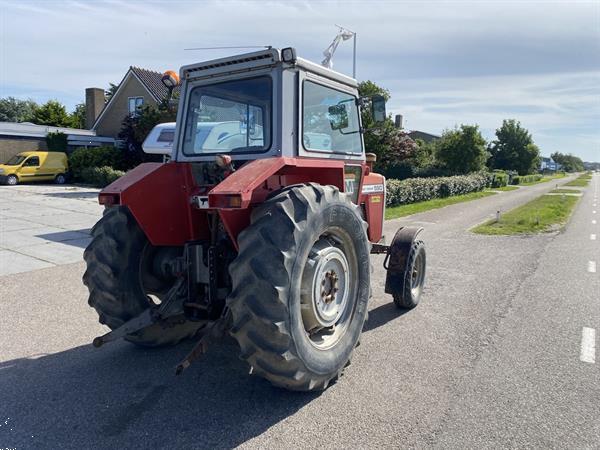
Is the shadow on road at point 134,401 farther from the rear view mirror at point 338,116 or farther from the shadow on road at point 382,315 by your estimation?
the rear view mirror at point 338,116

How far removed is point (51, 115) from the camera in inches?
1588

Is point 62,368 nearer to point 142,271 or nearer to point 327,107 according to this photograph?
point 142,271

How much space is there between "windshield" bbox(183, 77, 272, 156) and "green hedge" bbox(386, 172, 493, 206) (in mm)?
14030

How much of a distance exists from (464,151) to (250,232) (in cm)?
3173

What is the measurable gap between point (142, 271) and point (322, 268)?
65.9 inches

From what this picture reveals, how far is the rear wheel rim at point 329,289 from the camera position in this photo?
3500mm

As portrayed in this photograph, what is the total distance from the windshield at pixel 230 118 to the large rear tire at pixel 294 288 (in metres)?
0.87

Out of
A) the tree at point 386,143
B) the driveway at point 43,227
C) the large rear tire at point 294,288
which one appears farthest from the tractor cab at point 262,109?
the tree at point 386,143

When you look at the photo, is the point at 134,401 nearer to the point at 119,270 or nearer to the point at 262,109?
the point at 119,270

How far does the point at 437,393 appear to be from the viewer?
3654 mm

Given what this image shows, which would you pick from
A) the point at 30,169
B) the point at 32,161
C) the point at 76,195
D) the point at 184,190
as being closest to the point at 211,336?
the point at 184,190

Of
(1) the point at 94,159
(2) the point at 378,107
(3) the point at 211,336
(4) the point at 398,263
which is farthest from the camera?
(1) the point at 94,159

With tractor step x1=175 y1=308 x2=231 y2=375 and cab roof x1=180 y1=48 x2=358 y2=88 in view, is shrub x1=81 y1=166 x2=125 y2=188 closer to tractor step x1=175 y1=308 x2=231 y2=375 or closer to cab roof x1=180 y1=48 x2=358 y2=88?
cab roof x1=180 y1=48 x2=358 y2=88

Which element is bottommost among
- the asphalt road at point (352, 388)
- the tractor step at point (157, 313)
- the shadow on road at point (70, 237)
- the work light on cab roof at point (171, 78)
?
the asphalt road at point (352, 388)
